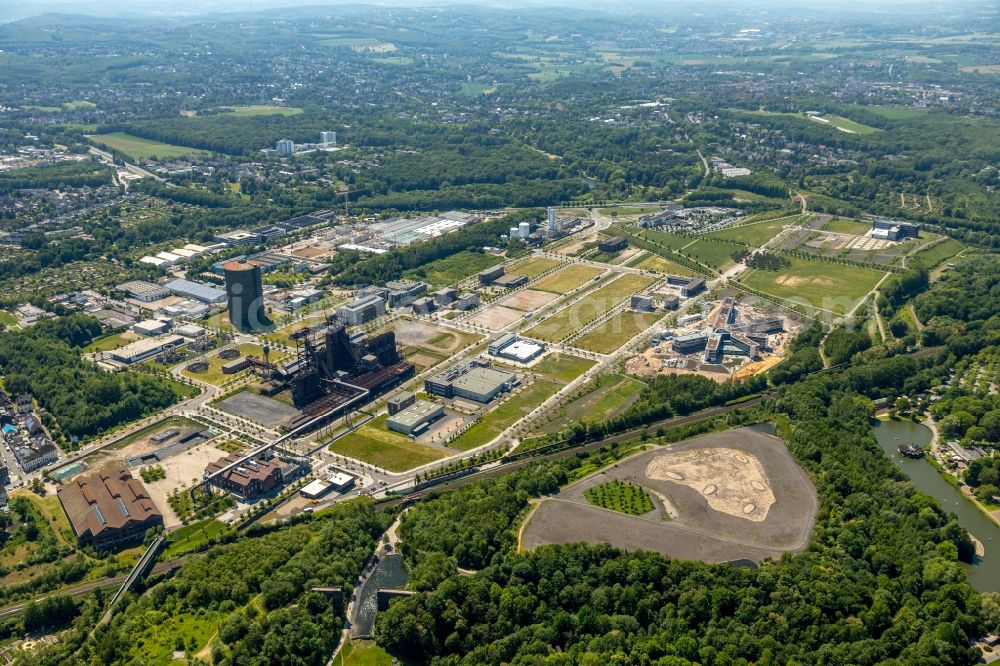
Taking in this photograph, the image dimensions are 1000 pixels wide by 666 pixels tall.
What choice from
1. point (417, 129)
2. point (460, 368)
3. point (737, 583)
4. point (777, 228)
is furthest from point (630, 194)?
point (737, 583)

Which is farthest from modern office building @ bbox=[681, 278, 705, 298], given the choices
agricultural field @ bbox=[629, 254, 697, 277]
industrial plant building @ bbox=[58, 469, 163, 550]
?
industrial plant building @ bbox=[58, 469, 163, 550]

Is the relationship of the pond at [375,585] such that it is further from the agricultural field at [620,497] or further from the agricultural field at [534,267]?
the agricultural field at [534,267]

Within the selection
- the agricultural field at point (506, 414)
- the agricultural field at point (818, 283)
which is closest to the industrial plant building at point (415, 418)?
the agricultural field at point (506, 414)

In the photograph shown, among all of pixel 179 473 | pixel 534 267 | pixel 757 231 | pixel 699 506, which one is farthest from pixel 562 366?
pixel 757 231

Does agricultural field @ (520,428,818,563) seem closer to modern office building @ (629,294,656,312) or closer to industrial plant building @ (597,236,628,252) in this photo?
modern office building @ (629,294,656,312)

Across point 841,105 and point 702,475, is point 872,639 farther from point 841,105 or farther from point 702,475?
point 841,105

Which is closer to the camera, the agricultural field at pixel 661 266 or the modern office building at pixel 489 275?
the modern office building at pixel 489 275
